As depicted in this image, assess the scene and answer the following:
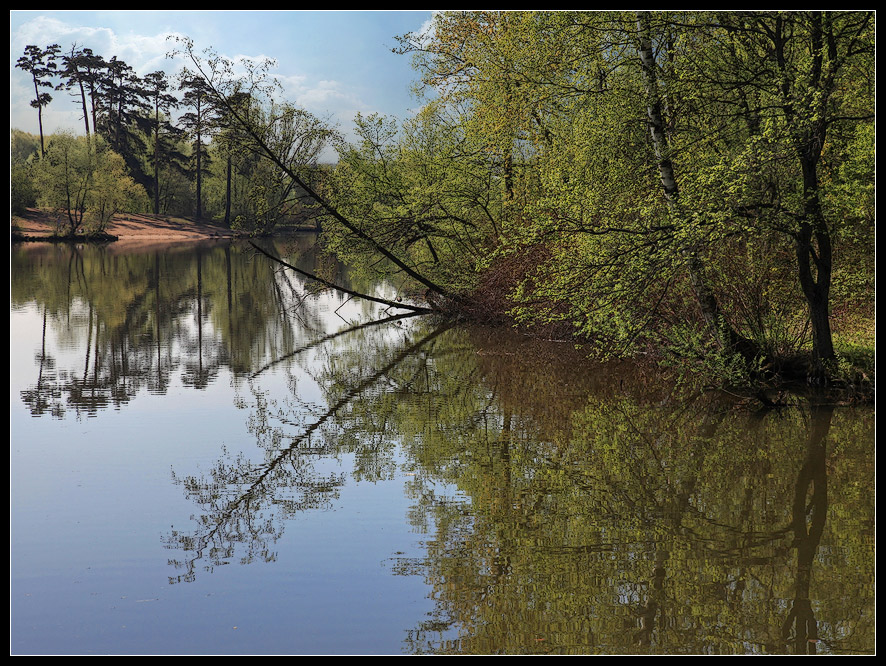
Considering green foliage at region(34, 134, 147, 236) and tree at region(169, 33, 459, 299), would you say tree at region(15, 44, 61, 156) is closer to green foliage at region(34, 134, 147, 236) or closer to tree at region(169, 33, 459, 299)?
green foliage at region(34, 134, 147, 236)

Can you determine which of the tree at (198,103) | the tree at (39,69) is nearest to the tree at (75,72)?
the tree at (39,69)

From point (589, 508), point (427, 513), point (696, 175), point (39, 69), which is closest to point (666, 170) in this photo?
point (696, 175)

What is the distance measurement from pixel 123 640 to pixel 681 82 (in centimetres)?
1054

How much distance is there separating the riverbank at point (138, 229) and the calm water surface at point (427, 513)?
2107 inches

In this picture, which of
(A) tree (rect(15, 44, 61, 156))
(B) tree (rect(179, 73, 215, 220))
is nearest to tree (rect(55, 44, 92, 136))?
(A) tree (rect(15, 44, 61, 156))

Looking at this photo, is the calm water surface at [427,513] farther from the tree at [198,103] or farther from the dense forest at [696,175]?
the tree at [198,103]

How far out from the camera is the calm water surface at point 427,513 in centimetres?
618

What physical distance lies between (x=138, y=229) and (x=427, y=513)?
7312 cm

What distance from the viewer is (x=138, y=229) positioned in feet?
248

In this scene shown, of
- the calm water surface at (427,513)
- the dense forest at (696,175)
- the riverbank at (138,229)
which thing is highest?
the riverbank at (138,229)

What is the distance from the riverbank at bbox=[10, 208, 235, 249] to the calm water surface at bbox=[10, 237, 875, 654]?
53.5 m

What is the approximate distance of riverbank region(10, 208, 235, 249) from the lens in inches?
2574

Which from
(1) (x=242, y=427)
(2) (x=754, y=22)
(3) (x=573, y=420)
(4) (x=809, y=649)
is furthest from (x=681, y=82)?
(4) (x=809, y=649)

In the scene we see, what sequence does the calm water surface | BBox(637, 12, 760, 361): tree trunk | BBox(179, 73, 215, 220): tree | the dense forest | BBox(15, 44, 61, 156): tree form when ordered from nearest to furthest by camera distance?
the calm water surface, the dense forest, BBox(637, 12, 760, 361): tree trunk, BBox(179, 73, 215, 220): tree, BBox(15, 44, 61, 156): tree
